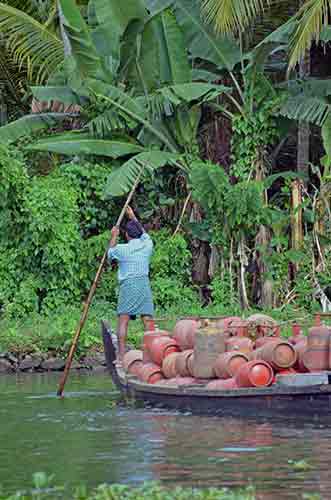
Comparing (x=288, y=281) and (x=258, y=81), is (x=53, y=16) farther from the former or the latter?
(x=288, y=281)

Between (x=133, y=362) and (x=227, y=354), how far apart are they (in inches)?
78.0

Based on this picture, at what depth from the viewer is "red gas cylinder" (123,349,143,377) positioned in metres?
12.7

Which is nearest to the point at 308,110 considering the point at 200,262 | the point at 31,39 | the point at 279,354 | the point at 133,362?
the point at 200,262

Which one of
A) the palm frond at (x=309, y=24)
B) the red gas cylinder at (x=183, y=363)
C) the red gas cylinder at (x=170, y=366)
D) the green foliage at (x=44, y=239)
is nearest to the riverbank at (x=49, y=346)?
the green foliage at (x=44, y=239)

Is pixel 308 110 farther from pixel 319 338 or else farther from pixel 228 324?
pixel 319 338

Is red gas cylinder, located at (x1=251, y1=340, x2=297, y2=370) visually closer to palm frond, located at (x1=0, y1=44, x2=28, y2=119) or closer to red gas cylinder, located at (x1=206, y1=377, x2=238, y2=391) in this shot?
red gas cylinder, located at (x1=206, y1=377, x2=238, y2=391)

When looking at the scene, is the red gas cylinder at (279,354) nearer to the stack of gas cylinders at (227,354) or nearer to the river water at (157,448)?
the stack of gas cylinders at (227,354)

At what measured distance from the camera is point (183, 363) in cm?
1162

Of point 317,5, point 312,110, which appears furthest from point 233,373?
point 312,110

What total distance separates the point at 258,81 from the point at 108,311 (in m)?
4.22

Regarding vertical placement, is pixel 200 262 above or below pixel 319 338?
below

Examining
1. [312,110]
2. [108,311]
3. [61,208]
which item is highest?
[312,110]

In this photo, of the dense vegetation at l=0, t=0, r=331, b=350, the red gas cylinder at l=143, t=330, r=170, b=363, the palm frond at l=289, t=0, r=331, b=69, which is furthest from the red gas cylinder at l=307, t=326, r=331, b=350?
the dense vegetation at l=0, t=0, r=331, b=350

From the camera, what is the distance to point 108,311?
18.8 metres
